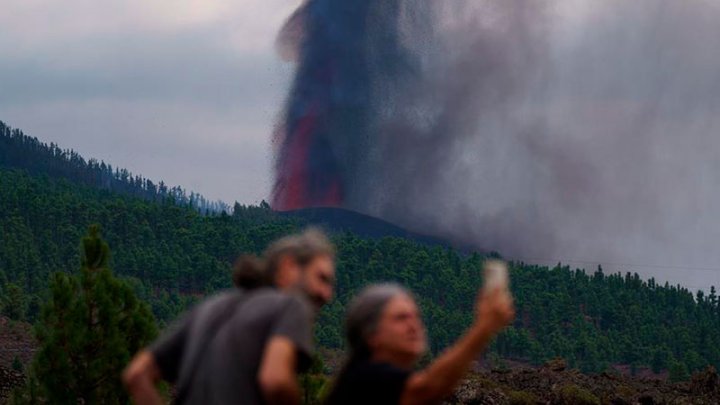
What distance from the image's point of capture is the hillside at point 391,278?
143 meters

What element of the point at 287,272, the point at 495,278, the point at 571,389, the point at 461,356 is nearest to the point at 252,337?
the point at 287,272

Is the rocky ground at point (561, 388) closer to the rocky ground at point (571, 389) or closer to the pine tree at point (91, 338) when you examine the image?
the rocky ground at point (571, 389)

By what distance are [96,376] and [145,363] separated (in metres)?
19.4

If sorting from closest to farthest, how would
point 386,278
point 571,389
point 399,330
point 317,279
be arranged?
point 399,330 < point 317,279 < point 571,389 < point 386,278

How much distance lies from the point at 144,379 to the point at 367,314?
1069mm

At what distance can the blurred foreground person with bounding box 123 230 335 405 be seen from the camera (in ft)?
22.4

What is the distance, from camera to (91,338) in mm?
26609

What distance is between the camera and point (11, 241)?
137 meters

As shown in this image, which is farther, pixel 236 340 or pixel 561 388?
pixel 561 388

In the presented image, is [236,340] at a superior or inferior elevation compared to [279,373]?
superior

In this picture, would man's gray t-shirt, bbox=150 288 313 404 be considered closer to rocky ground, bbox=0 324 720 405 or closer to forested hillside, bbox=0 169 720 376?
rocky ground, bbox=0 324 720 405

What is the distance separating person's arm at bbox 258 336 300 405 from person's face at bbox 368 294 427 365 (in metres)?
0.52

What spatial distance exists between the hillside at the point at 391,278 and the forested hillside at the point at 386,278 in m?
0.13

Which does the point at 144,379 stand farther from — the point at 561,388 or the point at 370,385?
the point at 561,388
